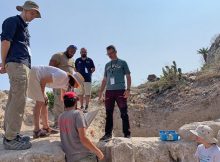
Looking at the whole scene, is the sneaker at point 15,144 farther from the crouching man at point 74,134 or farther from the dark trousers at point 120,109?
the dark trousers at point 120,109

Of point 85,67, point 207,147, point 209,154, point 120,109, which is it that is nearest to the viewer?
point 209,154

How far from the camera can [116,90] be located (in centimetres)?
653

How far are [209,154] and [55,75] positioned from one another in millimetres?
2570

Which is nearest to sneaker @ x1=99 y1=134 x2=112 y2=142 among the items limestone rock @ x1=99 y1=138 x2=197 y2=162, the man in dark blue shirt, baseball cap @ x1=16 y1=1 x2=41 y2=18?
limestone rock @ x1=99 y1=138 x2=197 y2=162

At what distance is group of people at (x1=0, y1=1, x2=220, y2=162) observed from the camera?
15.6ft

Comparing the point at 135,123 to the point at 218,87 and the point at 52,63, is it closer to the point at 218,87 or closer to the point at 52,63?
the point at 218,87

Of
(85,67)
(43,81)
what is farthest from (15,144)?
(85,67)

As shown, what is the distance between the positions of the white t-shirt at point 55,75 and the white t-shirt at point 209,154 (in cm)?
232

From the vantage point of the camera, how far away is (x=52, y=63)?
691cm

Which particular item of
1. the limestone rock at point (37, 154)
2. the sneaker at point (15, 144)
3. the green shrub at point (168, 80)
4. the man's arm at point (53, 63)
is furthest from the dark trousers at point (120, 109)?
the green shrub at point (168, 80)

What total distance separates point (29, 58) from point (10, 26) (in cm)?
58

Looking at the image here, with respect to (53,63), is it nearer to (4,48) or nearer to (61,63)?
(61,63)

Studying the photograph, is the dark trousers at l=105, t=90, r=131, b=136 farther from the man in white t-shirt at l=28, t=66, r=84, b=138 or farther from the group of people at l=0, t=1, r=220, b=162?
the man in white t-shirt at l=28, t=66, r=84, b=138

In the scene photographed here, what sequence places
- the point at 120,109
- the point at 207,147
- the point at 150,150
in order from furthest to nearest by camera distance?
the point at 120,109, the point at 150,150, the point at 207,147
